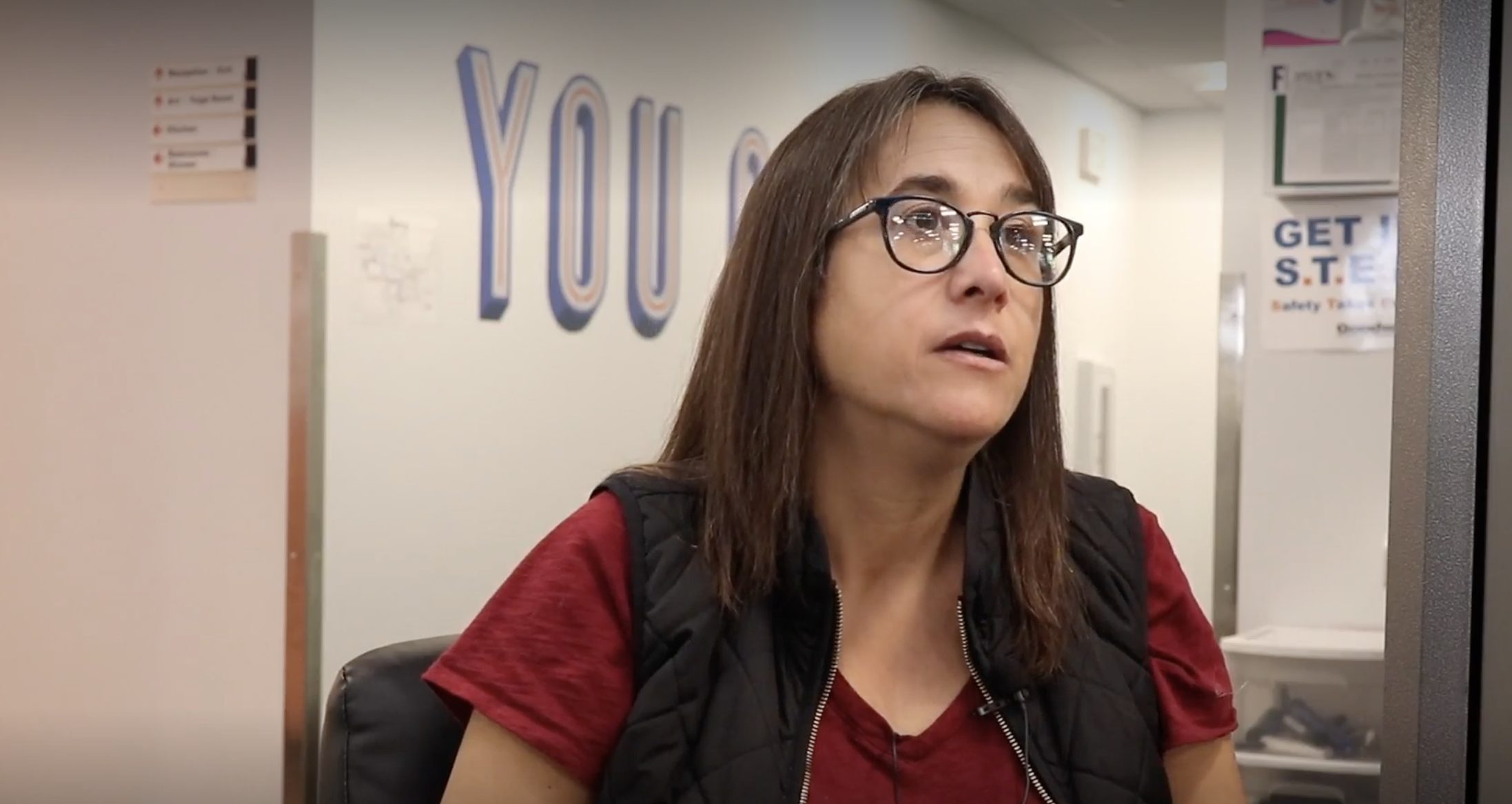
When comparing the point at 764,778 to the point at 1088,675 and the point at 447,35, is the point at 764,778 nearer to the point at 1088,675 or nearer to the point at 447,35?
the point at 1088,675

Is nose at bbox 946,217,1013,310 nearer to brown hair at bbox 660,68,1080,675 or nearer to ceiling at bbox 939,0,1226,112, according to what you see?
brown hair at bbox 660,68,1080,675

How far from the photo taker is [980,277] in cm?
89

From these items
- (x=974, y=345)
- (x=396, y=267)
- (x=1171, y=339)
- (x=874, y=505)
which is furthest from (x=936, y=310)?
(x=1171, y=339)

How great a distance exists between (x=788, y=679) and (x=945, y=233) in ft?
0.96

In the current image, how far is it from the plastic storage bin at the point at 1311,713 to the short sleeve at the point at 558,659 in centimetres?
90

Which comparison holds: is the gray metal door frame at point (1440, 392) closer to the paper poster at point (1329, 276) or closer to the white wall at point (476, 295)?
the paper poster at point (1329, 276)

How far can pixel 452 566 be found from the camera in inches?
87.9

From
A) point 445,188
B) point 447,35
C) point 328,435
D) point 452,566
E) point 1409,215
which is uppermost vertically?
point 447,35

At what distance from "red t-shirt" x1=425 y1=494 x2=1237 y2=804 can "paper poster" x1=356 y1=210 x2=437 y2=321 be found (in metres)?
1.21

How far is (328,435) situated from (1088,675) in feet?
4.38

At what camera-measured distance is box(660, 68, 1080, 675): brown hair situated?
93 cm

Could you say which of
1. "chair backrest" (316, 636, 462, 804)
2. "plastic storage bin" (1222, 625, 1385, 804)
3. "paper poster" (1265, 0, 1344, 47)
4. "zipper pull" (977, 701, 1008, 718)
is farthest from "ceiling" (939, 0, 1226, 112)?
"chair backrest" (316, 636, 462, 804)

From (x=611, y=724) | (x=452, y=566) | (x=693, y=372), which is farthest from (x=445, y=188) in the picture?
(x=611, y=724)

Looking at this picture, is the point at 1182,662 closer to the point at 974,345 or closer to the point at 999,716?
the point at 999,716
